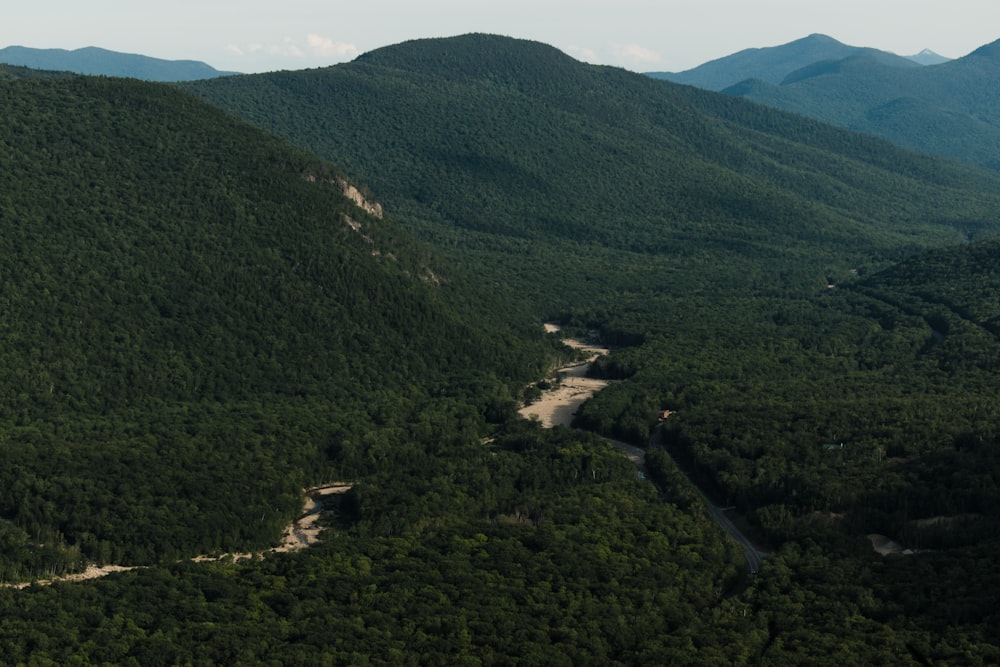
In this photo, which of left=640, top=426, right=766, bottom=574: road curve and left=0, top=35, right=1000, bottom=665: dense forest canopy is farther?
left=640, top=426, right=766, bottom=574: road curve

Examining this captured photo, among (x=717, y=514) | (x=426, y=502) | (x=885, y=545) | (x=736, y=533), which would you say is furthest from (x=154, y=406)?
(x=885, y=545)

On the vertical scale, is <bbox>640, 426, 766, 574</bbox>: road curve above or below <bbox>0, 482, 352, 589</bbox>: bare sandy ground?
above

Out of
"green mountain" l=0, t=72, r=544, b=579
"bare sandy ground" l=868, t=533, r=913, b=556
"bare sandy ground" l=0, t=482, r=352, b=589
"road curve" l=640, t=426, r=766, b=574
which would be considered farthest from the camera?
"green mountain" l=0, t=72, r=544, b=579

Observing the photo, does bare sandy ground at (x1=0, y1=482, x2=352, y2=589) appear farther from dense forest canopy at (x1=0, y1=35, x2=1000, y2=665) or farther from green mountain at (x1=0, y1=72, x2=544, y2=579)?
dense forest canopy at (x1=0, y1=35, x2=1000, y2=665)

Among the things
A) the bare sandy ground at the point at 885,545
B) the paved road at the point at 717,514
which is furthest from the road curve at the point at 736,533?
the bare sandy ground at the point at 885,545

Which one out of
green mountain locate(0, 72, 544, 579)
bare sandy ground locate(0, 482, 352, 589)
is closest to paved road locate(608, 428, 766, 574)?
green mountain locate(0, 72, 544, 579)

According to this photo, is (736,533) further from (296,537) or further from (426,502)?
(296,537)

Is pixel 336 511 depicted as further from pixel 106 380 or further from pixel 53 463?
pixel 106 380

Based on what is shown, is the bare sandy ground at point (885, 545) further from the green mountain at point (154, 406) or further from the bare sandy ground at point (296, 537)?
the bare sandy ground at point (296, 537)

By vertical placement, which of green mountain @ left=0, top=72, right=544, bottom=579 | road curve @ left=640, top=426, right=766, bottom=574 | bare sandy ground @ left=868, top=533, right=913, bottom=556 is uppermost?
green mountain @ left=0, top=72, right=544, bottom=579
